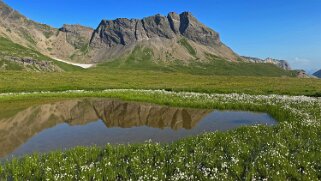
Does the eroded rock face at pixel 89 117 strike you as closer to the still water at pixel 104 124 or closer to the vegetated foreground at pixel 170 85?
the still water at pixel 104 124

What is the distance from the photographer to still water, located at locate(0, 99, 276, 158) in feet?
70.9

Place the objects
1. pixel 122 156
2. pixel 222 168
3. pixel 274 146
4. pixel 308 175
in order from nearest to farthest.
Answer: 1. pixel 308 175
2. pixel 222 168
3. pixel 122 156
4. pixel 274 146

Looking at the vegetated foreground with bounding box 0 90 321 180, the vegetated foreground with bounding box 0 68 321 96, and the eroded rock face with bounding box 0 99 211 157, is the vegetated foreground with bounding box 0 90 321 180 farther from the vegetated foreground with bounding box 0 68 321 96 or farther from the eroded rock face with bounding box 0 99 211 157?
the vegetated foreground with bounding box 0 68 321 96

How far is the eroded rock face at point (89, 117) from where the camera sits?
2530cm

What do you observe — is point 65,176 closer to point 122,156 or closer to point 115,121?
point 122,156

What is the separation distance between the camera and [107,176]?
44.9 ft

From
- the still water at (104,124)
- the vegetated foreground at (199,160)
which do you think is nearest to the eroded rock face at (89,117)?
the still water at (104,124)

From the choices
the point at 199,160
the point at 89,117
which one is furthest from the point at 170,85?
the point at 199,160

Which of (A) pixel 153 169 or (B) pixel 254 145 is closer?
(A) pixel 153 169

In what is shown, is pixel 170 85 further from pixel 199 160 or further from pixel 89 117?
pixel 199 160

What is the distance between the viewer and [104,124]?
28312mm

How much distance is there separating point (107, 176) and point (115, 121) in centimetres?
1604

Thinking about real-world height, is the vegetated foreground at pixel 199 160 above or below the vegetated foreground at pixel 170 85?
below

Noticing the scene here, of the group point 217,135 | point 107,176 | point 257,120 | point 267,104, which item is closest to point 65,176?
point 107,176
